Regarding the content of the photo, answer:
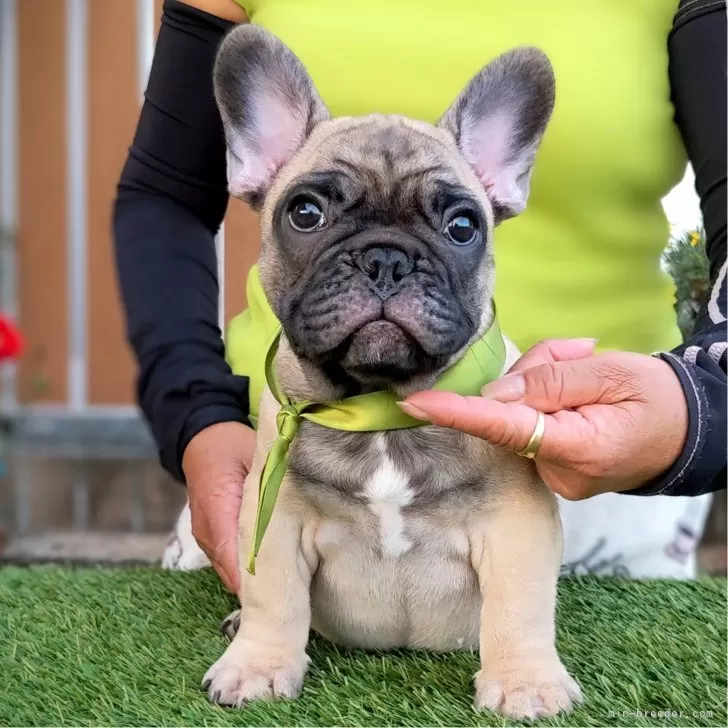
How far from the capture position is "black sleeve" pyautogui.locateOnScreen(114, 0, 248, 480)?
1.48 meters

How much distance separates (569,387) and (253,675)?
1.67 feet

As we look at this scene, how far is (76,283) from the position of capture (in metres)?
2.87

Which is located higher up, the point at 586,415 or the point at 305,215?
the point at 305,215

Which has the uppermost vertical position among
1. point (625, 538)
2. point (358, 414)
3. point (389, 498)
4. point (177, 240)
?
point (177, 240)

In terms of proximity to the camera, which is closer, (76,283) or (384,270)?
(384,270)

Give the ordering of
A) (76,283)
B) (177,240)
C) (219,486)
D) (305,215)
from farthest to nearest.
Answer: (76,283)
(177,240)
(219,486)
(305,215)

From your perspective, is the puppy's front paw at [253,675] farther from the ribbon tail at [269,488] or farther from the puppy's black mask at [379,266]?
the puppy's black mask at [379,266]

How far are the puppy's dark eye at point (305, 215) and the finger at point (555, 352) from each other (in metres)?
0.30

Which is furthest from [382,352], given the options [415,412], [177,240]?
[177,240]

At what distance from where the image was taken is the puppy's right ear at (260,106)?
1.10 metres

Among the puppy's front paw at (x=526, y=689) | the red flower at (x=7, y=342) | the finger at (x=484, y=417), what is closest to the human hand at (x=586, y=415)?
the finger at (x=484, y=417)

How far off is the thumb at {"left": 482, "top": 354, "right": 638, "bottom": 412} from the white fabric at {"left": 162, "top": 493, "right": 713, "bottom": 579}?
662mm

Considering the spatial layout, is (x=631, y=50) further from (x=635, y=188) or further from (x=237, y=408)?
(x=237, y=408)

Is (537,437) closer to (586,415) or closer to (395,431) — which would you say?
(586,415)
